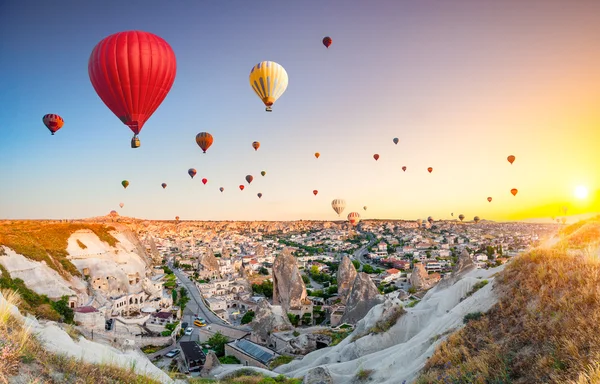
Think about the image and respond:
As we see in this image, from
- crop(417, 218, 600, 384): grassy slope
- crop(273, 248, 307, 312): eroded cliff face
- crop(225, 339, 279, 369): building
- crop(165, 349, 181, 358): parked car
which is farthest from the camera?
crop(273, 248, 307, 312): eroded cliff face

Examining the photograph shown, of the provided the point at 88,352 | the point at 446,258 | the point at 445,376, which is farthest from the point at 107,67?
the point at 446,258

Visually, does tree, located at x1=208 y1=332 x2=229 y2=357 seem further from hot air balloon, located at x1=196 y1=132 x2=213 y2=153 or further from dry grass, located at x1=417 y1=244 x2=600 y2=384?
dry grass, located at x1=417 y1=244 x2=600 y2=384

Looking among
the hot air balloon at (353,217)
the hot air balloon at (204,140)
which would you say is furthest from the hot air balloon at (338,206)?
the hot air balloon at (204,140)

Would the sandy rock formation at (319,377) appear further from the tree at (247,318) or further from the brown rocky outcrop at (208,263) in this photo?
the brown rocky outcrop at (208,263)

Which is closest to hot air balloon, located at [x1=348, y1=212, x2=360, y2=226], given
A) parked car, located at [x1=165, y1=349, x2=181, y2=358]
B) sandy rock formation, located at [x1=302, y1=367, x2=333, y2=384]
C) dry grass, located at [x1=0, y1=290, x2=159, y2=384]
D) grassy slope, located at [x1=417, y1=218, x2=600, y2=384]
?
parked car, located at [x1=165, y1=349, x2=181, y2=358]

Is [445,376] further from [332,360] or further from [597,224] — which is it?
[332,360]

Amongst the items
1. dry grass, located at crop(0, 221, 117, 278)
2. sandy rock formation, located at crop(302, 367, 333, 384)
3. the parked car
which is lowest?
the parked car

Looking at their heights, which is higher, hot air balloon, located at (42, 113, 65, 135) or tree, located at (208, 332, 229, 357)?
hot air balloon, located at (42, 113, 65, 135)
